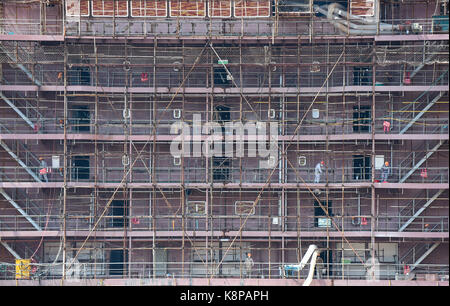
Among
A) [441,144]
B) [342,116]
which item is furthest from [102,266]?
[441,144]

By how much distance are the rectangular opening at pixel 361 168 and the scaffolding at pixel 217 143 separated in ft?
0.24

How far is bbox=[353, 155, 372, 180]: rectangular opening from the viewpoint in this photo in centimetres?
2688

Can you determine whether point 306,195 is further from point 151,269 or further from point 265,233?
point 151,269

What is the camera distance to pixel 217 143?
1049 inches

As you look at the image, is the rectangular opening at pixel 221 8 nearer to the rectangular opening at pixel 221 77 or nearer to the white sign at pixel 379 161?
the rectangular opening at pixel 221 77

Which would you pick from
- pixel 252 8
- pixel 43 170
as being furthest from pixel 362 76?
pixel 43 170

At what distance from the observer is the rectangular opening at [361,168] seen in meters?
26.9

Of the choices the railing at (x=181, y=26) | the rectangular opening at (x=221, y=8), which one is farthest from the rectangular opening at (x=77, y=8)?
the rectangular opening at (x=221, y=8)

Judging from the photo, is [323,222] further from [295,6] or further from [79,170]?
[79,170]

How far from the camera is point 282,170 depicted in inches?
1048

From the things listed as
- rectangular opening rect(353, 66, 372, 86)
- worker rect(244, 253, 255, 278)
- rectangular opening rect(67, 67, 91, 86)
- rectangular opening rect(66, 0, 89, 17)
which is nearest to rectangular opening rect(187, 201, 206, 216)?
worker rect(244, 253, 255, 278)

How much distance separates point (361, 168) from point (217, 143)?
6.61 meters

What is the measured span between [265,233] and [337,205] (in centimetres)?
370

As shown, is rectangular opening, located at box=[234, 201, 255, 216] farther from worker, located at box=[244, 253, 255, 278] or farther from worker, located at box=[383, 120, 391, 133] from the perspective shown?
worker, located at box=[383, 120, 391, 133]
